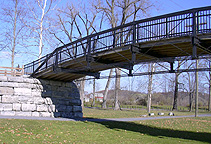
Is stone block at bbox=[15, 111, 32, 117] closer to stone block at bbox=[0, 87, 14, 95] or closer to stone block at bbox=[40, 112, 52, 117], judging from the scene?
stone block at bbox=[40, 112, 52, 117]

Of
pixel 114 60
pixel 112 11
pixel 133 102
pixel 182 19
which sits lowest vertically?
pixel 133 102

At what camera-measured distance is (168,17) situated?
11422 mm

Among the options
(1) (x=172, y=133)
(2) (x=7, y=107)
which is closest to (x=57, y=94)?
(2) (x=7, y=107)

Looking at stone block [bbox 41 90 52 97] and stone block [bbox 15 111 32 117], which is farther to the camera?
stone block [bbox 41 90 52 97]

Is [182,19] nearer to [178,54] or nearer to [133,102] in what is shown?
[178,54]

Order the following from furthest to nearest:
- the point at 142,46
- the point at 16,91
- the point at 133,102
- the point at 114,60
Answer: the point at 133,102, the point at 16,91, the point at 114,60, the point at 142,46

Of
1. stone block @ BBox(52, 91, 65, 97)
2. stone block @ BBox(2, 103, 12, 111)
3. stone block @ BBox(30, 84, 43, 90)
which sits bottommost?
stone block @ BBox(2, 103, 12, 111)

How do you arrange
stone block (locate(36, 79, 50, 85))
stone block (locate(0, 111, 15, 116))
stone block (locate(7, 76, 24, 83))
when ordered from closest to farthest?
stone block (locate(0, 111, 15, 116)) → stone block (locate(7, 76, 24, 83)) → stone block (locate(36, 79, 50, 85))

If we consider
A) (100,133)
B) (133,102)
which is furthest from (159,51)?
(133,102)

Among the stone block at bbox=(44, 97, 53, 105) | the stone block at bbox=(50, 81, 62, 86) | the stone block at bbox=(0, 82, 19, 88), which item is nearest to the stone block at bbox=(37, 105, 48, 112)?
the stone block at bbox=(44, 97, 53, 105)

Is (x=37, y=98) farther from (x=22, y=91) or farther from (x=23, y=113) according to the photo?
(x=23, y=113)

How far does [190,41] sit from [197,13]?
1.18m

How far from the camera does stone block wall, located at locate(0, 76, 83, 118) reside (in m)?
17.6

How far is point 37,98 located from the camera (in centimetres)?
1873
